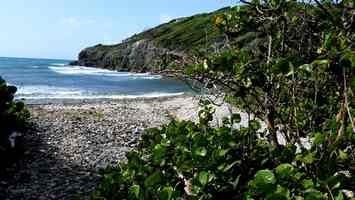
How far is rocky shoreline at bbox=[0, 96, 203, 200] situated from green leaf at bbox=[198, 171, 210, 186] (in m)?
2.92

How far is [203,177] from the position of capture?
2.14 metres

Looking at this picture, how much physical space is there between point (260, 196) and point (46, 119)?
1341cm

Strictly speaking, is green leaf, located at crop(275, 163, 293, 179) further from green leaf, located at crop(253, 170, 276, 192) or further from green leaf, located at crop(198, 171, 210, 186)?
green leaf, located at crop(198, 171, 210, 186)

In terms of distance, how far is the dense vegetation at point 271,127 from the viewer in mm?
1896

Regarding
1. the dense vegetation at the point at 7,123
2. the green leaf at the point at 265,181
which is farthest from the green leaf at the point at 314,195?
the dense vegetation at the point at 7,123

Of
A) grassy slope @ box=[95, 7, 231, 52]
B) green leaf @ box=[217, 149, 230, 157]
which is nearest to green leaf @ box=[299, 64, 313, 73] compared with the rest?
green leaf @ box=[217, 149, 230, 157]

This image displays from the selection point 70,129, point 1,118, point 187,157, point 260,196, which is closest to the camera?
point 260,196

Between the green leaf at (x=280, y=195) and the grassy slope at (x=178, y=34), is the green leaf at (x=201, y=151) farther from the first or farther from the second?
the grassy slope at (x=178, y=34)

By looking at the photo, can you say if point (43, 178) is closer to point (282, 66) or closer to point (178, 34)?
point (282, 66)

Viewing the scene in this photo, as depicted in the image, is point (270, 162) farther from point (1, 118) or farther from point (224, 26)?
point (1, 118)

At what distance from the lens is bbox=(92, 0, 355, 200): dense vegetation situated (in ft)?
6.22

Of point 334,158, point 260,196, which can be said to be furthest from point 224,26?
point 260,196

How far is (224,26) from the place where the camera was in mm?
2934

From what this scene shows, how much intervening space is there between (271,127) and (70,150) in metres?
8.17
